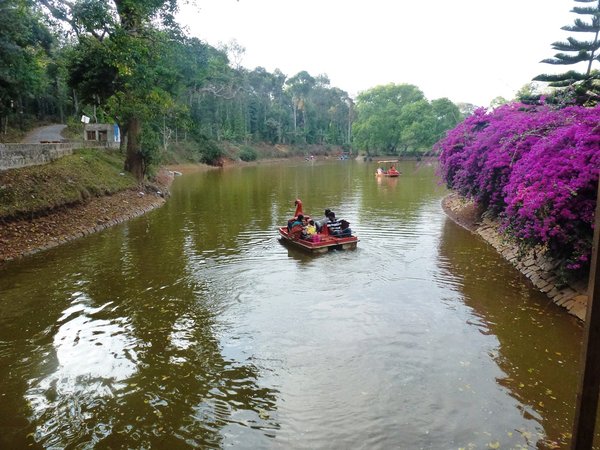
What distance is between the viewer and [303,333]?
25.8 feet

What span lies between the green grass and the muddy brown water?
188cm

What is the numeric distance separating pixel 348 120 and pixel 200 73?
66664 millimetres

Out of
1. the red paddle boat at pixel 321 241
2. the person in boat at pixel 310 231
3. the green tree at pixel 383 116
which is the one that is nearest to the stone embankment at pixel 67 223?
the red paddle boat at pixel 321 241

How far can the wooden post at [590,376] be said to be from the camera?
2998 millimetres

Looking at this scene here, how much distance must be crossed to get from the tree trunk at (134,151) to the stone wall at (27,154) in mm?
4651

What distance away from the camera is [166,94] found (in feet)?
62.4

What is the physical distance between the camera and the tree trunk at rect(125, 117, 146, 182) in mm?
24436

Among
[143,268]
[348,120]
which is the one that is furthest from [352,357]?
[348,120]

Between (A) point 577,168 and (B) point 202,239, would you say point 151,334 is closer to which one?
(B) point 202,239

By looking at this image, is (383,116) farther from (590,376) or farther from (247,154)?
(590,376)

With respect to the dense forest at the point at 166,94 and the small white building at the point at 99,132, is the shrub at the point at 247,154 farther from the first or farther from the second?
the small white building at the point at 99,132

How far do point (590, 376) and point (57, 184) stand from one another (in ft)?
55.9

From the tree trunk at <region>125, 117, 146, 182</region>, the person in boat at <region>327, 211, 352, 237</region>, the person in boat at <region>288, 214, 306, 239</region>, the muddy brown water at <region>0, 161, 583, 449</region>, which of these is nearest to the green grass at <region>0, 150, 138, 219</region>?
the tree trunk at <region>125, 117, 146, 182</region>

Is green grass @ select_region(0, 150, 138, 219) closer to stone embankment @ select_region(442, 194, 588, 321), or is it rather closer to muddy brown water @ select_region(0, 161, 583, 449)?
muddy brown water @ select_region(0, 161, 583, 449)
